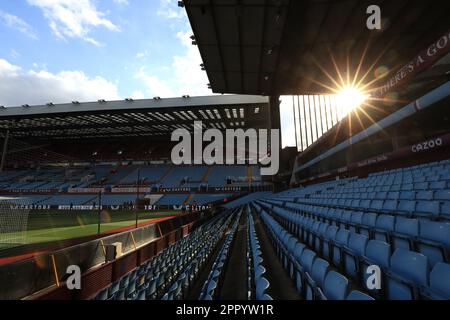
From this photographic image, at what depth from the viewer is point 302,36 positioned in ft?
42.3

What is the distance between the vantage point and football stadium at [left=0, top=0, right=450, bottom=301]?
11.4 ft

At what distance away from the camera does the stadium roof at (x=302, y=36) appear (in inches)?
419

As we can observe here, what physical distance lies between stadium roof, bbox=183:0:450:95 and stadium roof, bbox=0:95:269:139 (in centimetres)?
1003

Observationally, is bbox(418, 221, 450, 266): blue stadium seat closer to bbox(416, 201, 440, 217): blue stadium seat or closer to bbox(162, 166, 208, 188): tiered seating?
bbox(416, 201, 440, 217): blue stadium seat

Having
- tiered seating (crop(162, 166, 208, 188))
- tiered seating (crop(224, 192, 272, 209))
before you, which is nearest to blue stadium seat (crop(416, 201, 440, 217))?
tiered seating (crop(224, 192, 272, 209))

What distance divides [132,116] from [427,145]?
29795 mm

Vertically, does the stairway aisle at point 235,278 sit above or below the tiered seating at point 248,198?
below

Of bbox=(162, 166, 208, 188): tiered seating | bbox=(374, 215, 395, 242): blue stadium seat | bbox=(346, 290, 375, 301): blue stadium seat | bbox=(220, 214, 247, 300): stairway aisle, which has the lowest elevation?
bbox=(220, 214, 247, 300): stairway aisle

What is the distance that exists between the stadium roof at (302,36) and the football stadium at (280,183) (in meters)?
0.09

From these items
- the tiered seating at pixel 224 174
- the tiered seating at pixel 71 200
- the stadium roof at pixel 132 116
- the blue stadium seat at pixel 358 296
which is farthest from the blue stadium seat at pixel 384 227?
the tiered seating at pixel 71 200

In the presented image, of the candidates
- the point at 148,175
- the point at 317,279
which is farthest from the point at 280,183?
the point at 317,279

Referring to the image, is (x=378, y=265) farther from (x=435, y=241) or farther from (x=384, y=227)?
(x=384, y=227)

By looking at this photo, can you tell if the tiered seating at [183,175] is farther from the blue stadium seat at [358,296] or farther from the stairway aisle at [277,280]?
the blue stadium seat at [358,296]

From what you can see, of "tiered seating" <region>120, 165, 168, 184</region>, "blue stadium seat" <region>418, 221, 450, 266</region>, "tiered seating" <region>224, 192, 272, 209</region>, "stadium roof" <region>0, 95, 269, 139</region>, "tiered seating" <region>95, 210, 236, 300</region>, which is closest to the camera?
"blue stadium seat" <region>418, 221, 450, 266</region>
